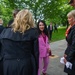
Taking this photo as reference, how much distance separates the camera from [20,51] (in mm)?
3955

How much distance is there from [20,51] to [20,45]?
0.31 feet

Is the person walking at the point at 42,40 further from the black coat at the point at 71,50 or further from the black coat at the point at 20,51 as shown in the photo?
the black coat at the point at 20,51

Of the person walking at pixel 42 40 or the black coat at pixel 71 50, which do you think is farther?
the person walking at pixel 42 40

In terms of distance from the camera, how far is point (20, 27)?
3.92 m

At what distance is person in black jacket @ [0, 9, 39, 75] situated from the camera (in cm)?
393

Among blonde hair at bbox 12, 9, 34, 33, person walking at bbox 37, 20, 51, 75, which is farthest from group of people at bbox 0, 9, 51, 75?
person walking at bbox 37, 20, 51, 75

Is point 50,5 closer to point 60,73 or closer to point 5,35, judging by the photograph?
point 60,73

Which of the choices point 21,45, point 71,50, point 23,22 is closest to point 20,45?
point 21,45

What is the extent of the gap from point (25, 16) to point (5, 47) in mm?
586

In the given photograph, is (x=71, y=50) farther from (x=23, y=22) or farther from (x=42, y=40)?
(x=42, y=40)

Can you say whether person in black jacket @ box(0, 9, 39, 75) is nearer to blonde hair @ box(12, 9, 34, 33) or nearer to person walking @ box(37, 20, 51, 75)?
blonde hair @ box(12, 9, 34, 33)

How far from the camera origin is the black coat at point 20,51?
13.0 ft

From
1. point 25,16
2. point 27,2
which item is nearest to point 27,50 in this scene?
point 25,16

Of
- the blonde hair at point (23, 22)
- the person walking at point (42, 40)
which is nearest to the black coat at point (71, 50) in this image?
the blonde hair at point (23, 22)
